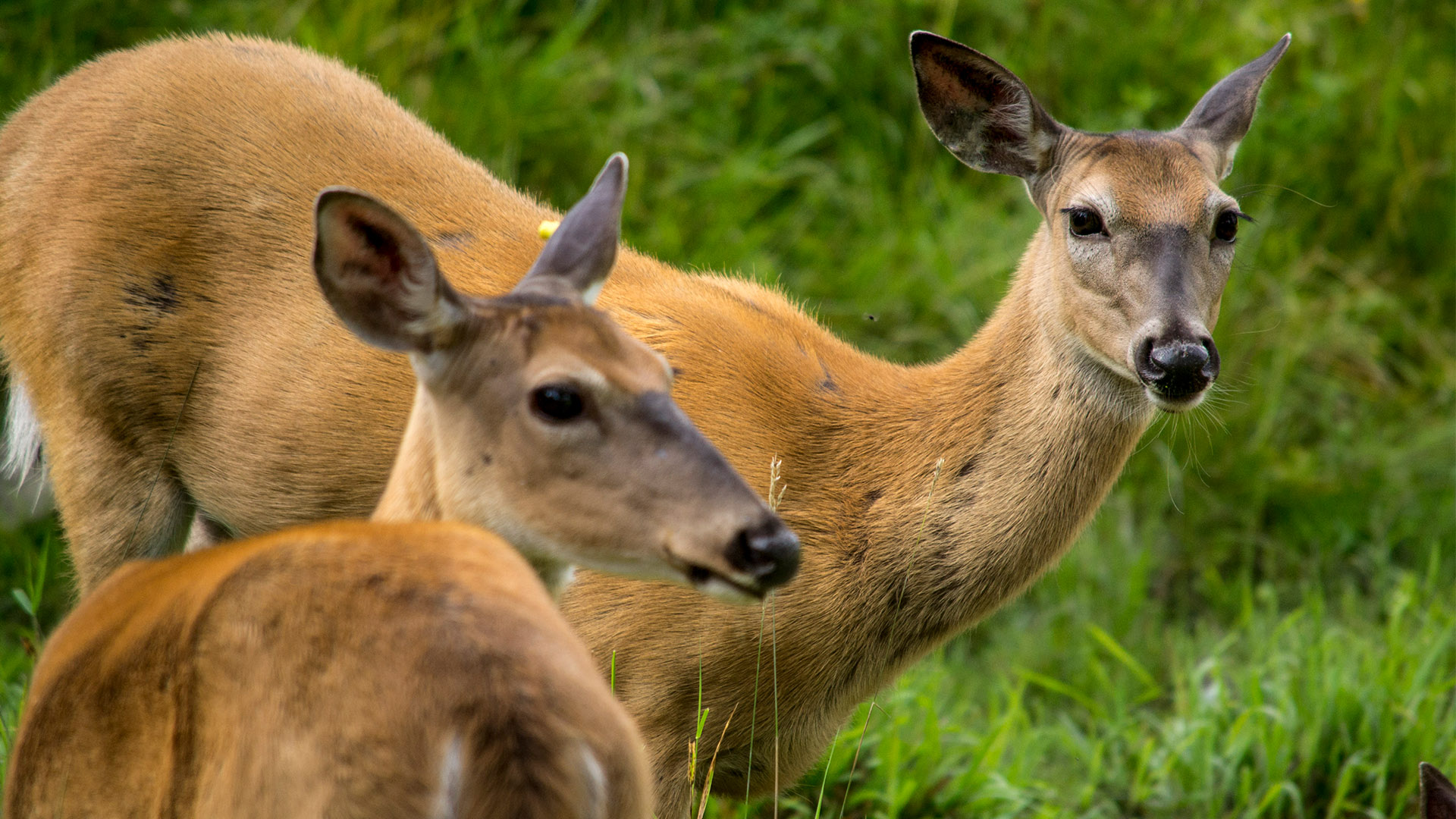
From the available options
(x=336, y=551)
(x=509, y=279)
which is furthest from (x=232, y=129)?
(x=336, y=551)

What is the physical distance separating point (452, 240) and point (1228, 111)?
86.2 inches

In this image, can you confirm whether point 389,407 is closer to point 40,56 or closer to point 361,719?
point 361,719

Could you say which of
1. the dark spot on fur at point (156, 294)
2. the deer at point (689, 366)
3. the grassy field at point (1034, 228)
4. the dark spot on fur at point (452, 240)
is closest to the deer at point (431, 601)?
the deer at point (689, 366)

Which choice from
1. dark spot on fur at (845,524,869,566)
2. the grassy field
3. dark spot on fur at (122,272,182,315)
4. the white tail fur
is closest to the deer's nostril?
dark spot on fur at (845,524,869,566)

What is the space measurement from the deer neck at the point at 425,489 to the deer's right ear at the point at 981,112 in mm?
1972

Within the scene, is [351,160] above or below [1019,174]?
below

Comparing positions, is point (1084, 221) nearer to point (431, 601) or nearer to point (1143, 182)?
point (1143, 182)

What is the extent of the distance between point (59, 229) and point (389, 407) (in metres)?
1.03

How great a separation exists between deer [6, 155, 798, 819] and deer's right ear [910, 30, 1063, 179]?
1562 millimetres

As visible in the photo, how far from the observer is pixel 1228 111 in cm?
445

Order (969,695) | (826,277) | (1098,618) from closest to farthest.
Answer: (969,695), (1098,618), (826,277)

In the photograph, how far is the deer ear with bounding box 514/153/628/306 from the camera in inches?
123

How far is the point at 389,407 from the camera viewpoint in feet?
13.0

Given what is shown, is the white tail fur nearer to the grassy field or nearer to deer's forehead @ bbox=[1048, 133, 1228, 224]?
the grassy field
